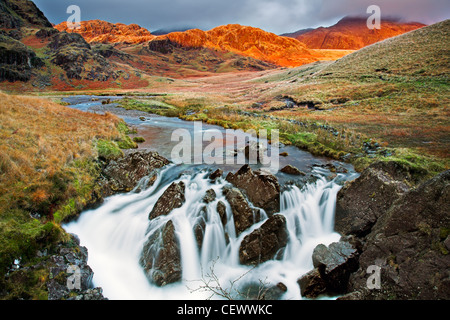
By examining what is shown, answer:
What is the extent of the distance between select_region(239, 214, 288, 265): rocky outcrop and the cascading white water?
26 cm

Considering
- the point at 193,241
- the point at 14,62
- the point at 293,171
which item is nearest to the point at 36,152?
the point at 193,241

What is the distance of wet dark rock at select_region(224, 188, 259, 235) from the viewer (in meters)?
9.20

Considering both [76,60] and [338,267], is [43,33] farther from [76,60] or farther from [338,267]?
[338,267]

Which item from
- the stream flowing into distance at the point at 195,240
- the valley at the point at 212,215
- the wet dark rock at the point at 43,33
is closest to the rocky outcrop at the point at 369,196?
the valley at the point at 212,215

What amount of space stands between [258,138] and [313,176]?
35.3ft

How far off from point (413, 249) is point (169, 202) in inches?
337

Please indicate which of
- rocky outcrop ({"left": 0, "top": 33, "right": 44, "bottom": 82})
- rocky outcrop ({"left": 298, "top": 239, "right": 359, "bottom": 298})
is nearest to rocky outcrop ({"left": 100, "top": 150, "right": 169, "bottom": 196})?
rocky outcrop ({"left": 298, "top": 239, "right": 359, "bottom": 298})

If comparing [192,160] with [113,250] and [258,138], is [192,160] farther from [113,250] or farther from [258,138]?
[258,138]

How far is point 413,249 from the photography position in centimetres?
543

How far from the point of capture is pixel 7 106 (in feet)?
47.3

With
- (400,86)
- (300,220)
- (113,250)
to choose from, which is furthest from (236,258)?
(400,86)

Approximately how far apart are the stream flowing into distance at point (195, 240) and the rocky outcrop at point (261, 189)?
59cm

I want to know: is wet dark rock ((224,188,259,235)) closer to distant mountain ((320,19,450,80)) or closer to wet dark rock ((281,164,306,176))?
wet dark rock ((281,164,306,176))
